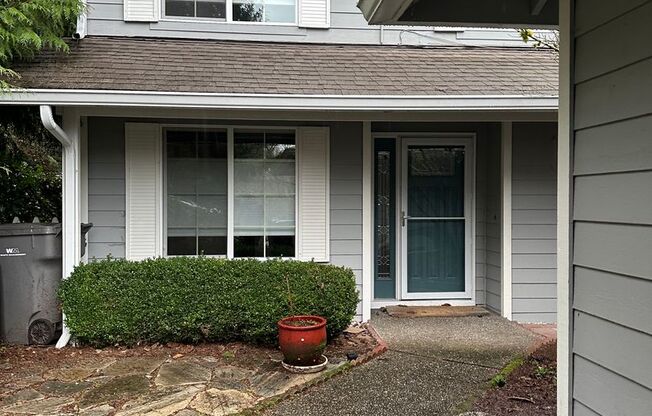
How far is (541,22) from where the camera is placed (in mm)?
2824

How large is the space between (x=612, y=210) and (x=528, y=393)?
208cm

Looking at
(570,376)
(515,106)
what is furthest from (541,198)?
(570,376)

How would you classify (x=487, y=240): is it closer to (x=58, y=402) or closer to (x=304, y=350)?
(x=304, y=350)

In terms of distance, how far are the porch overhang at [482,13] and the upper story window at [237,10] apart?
359 centimetres

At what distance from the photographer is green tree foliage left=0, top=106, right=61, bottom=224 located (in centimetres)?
545

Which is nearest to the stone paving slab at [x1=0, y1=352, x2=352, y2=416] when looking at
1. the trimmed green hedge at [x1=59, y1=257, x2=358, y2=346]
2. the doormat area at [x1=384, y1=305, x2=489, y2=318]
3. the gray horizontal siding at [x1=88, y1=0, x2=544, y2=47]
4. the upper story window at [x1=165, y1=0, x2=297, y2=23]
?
the trimmed green hedge at [x1=59, y1=257, x2=358, y2=346]

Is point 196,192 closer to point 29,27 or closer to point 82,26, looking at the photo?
point 29,27

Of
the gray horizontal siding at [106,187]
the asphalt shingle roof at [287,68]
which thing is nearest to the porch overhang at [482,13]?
the asphalt shingle roof at [287,68]

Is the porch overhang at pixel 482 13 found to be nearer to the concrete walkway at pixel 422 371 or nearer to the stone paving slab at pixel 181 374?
the concrete walkway at pixel 422 371

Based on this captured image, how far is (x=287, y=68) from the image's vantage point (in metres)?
5.26

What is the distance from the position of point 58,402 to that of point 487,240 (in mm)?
4542

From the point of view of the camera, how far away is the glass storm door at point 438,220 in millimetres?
5980

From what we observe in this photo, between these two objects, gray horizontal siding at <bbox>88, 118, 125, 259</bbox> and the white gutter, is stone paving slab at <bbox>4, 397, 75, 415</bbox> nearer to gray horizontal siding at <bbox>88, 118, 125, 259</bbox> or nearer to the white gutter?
gray horizontal siding at <bbox>88, 118, 125, 259</bbox>

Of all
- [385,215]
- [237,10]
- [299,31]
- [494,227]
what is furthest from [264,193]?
[494,227]
